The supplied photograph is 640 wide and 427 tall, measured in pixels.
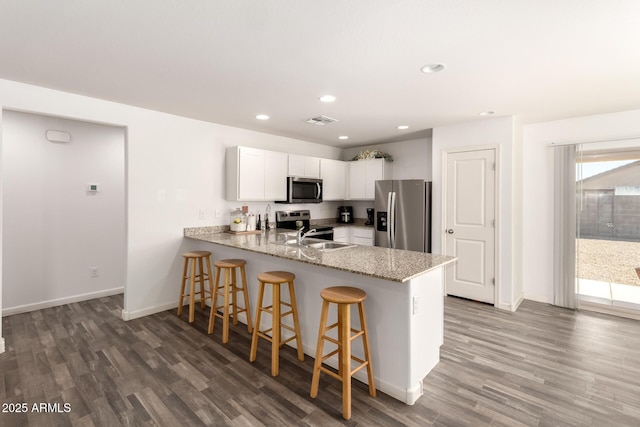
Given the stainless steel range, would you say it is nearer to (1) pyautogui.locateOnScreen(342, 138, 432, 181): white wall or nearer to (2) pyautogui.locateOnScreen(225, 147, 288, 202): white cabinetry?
(2) pyautogui.locateOnScreen(225, 147, 288, 202): white cabinetry

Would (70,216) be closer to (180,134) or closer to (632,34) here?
(180,134)

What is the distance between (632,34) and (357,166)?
3.97 meters

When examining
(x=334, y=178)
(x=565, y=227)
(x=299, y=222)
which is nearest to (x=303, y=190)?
(x=299, y=222)

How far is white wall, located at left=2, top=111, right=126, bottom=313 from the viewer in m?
3.66

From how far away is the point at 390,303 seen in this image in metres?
2.17

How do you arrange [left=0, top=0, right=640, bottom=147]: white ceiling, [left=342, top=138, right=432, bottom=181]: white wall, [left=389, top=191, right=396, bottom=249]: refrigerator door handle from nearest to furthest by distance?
[left=0, top=0, right=640, bottom=147]: white ceiling
[left=389, top=191, right=396, bottom=249]: refrigerator door handle
[left=342, top=138, right=432, bottom=181]: white wall

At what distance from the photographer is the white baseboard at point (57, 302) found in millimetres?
3665

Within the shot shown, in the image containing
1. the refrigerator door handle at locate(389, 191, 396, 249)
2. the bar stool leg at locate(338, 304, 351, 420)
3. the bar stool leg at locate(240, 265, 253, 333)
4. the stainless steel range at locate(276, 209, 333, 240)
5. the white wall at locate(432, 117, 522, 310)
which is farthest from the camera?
the stainless steel range at locate(276, 209, 333, 240)

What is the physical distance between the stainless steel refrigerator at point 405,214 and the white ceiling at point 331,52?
1348 millimetres

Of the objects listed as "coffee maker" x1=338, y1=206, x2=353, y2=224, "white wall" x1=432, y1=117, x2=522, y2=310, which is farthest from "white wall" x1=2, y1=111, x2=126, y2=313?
"white wall" x1=432, y1=117, x2=522, y2=310

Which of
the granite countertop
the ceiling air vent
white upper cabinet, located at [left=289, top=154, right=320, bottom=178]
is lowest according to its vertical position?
the granite countertop

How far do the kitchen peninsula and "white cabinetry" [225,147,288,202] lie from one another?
1.61m

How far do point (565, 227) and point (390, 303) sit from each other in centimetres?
320

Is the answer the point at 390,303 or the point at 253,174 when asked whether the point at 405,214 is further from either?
the point at 390,303
